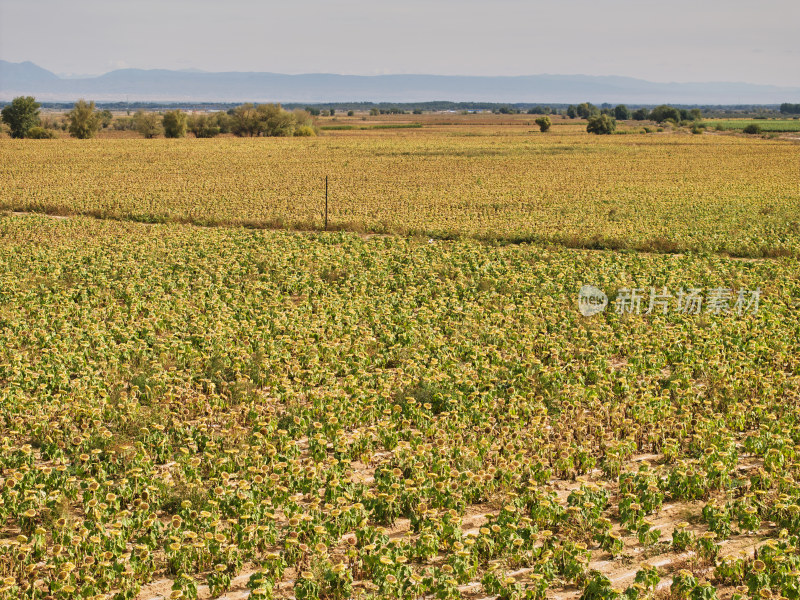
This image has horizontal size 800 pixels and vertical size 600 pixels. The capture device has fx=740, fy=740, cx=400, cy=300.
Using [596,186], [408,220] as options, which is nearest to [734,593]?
[408,220]

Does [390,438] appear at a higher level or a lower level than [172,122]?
lower

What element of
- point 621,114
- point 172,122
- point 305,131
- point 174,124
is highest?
point 621,114

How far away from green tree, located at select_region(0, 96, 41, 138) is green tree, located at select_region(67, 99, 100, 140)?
14.9 ft

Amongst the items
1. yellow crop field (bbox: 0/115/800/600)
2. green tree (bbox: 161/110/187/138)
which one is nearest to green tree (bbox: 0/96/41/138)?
green tree (bbox: 161/110/187/138)

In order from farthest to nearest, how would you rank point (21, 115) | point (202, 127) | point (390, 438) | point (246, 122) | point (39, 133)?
point (246, 122), point (202, 127), point (21, 115), point (39, 133), point (390, 438)

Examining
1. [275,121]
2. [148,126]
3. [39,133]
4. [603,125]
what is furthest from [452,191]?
[603,125]

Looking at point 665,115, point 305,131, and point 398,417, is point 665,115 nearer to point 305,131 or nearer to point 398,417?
point 305,131

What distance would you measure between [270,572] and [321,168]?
48.9 metres

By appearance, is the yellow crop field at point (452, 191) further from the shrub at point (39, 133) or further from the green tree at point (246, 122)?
the green tree at point (246, 122)

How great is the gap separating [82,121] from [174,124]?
1180 centimetres

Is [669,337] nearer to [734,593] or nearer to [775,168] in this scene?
[734,593]

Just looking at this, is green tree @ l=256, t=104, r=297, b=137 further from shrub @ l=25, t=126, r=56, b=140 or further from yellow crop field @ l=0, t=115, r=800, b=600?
yellow crop field @ l=0, t=115, r=800, b=600

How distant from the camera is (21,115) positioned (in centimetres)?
9456

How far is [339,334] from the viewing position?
14.8 metres
